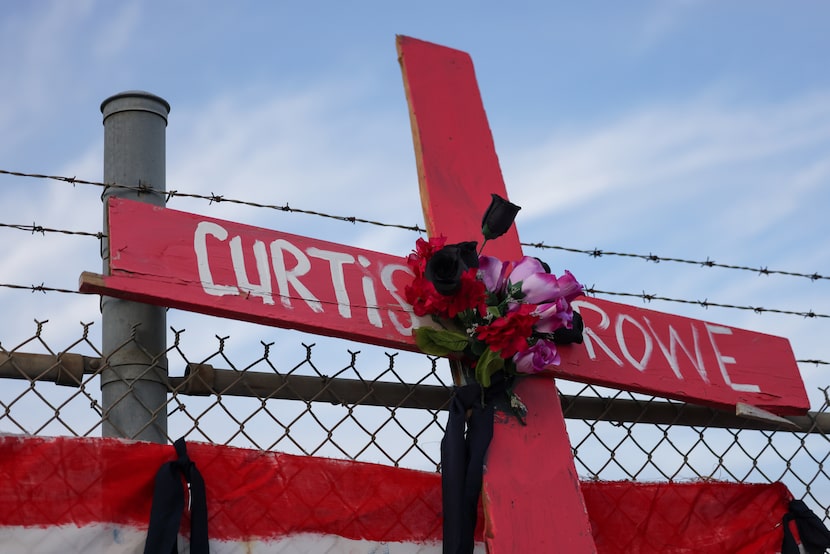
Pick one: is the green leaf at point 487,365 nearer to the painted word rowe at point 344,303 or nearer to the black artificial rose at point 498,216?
the painted word rowe at point 344,303

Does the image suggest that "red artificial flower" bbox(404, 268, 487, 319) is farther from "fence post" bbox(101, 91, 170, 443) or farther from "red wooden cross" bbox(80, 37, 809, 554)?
"fence post" bbox(101, 91, 170, 443)

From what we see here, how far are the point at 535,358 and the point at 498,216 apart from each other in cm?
38

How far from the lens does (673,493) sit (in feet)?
10.2

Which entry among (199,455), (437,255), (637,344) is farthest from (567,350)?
(199,455)

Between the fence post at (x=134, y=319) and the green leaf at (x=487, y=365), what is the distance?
30.5 inches

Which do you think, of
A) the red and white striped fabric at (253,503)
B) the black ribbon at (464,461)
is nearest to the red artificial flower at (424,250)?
the black ribbon at (464,461)

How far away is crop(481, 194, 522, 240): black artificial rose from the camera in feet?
9.20

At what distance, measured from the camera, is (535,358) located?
273cm

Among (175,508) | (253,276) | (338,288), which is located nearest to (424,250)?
(338,288)

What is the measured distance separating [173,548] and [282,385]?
539 millimetres

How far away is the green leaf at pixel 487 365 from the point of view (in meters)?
2.69

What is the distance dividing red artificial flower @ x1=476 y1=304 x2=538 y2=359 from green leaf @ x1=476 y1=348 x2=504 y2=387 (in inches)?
0.6

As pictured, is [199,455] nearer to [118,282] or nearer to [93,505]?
[93,505]

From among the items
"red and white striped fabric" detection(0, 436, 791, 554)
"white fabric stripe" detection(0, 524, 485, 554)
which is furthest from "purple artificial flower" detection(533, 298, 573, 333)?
"white fabric stripe" detection(0, 524, 485, 554)
